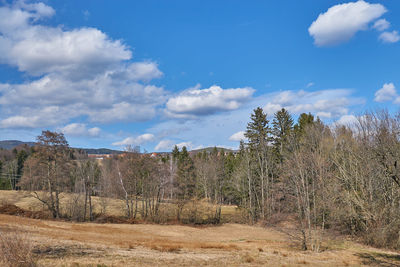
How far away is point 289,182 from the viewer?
84.9 feet

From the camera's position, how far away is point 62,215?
4050 cm

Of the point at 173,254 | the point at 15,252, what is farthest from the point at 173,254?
the point at 15,252

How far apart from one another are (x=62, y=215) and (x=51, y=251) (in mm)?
28739

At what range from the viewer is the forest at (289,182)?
971 inches

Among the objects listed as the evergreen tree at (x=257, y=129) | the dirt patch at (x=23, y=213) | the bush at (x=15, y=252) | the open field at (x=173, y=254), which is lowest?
the dirt patch at (x=23, y=213)

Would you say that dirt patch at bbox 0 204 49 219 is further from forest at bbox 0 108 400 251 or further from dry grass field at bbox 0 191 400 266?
dry grass field at bbox 0 191 400 266

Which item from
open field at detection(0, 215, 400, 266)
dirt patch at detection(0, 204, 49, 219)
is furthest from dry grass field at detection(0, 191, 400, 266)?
dirt patch at detection(0, 204, 49, 219)

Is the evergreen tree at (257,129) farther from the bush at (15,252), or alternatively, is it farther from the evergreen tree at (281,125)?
the bush at (15,252)

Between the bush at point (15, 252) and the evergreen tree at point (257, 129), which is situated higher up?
the evergreen tree at point (257, 129)

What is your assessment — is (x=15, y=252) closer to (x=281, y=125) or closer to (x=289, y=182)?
(x=289, y=182)

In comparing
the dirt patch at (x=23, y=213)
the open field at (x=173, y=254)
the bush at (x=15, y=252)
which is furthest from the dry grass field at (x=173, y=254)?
the dirt patch at (x=23, y=213)

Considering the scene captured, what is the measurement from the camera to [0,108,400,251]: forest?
24672mm

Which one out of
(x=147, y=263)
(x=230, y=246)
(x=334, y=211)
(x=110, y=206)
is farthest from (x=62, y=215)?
(x=334, y=211)

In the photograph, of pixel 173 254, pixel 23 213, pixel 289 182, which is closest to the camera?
pixel 173 254
